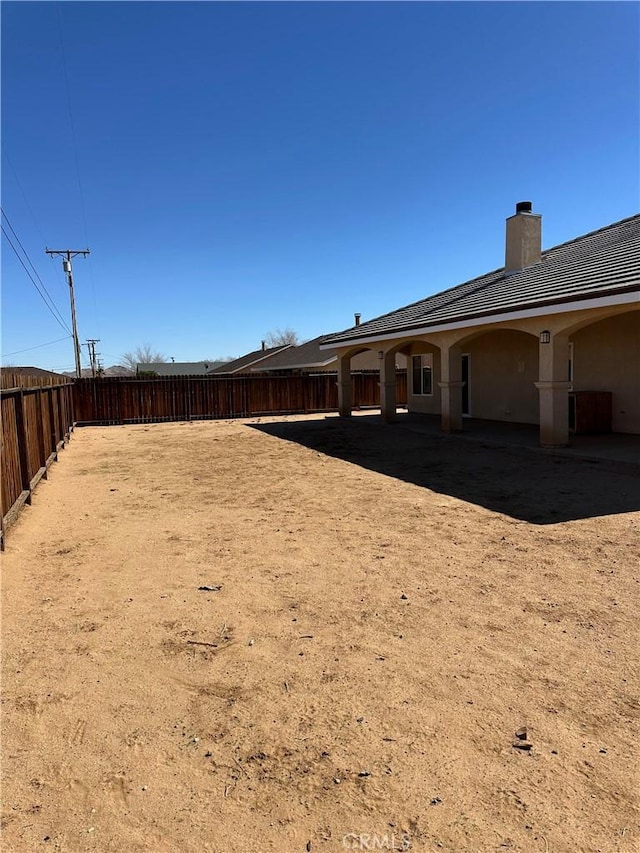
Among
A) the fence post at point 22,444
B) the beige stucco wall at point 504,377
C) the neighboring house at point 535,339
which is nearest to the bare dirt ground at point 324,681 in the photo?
the fence post at point 22,444

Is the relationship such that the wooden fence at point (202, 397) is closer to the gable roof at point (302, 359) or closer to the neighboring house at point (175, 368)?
the gable roof at point (302, 359)

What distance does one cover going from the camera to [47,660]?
331 centimetres

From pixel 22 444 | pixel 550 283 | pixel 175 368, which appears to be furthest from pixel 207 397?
pixel 175 368

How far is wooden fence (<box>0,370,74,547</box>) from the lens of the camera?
5961 millimetres

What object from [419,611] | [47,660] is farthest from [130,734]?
[419,611]

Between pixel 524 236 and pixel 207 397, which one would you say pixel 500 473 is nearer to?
pixel 524 236

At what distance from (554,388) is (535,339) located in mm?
4608

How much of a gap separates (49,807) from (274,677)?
48.0 inches

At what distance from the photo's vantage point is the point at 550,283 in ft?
37.8

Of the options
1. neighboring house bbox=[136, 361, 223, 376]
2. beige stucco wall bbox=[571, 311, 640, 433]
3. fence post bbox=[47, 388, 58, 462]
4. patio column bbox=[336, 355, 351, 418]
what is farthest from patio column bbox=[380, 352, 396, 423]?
neighboring house bbox=[136, 361, 223, 376]

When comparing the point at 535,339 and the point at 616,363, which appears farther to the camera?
the point at 535,339

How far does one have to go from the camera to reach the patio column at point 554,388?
33.9 feet

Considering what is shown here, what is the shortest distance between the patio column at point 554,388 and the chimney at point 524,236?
633 cm

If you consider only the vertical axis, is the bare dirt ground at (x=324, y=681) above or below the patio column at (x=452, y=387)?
below
